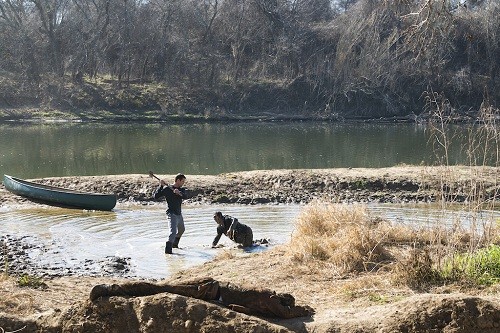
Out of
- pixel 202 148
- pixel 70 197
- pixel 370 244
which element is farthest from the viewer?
pixel 202 148

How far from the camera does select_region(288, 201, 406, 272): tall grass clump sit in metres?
11.4

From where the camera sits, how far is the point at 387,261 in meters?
11.4

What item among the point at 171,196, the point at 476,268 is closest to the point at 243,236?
the point at 171,196

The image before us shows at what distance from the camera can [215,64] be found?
212ft

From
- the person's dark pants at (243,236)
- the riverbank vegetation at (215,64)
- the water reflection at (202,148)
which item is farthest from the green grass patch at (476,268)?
the riverbank vegetation at (215,64)

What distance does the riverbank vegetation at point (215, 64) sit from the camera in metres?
58.4

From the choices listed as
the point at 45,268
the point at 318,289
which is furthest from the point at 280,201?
the point at 318,289

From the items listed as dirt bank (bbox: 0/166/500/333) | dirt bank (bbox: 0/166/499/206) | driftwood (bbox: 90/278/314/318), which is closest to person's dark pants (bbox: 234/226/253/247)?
dirt bank (bbox: 0/166/500/333)

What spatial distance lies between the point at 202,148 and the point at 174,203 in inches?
895

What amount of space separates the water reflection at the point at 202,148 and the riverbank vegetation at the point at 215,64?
6434 millimetres

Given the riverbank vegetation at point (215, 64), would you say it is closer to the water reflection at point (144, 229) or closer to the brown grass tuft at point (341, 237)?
the water reflection at point (144, 229)

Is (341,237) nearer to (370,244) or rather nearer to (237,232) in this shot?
(370,244)

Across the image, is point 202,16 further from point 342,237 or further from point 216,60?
point 342,237

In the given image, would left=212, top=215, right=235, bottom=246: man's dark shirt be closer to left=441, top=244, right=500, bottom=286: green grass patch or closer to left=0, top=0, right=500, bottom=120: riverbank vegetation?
left=441, top=244, right=500, bottom=286: green grass patch
